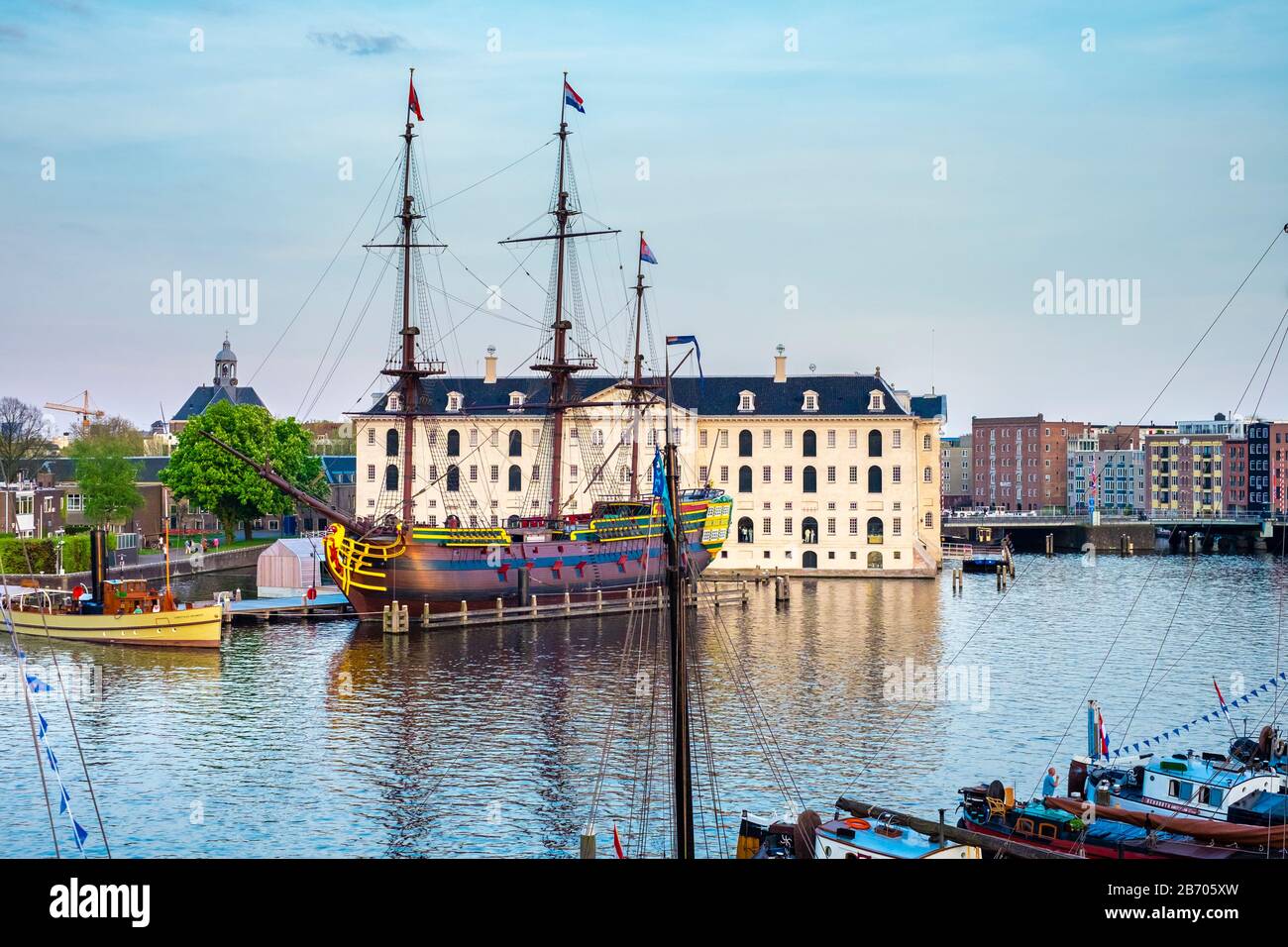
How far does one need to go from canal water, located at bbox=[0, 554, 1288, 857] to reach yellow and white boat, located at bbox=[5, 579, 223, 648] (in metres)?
1.61

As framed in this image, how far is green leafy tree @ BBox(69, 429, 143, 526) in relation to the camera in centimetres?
10000

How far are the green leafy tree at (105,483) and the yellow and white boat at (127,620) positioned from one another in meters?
44.3

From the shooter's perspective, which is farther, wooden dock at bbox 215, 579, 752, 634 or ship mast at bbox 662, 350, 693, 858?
wooden dock at bbox 215, 579, 752, 634

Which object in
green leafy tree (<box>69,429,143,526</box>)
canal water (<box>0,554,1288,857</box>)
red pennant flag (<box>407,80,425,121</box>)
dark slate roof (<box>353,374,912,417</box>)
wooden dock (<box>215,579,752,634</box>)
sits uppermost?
red pennant flag (<box>407,80,425,121</box>)

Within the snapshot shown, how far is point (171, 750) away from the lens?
34.9 metres

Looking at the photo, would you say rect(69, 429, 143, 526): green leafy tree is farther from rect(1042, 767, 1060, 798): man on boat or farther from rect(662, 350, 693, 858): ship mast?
rect(662, 350, 693, 858): ship mast

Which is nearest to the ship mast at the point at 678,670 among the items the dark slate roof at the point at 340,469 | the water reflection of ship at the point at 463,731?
the water reflection of ship at the point at 463,731

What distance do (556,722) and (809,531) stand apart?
57.3m

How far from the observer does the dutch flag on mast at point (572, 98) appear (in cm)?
6738

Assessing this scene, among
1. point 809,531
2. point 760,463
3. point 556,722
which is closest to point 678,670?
point 556,722

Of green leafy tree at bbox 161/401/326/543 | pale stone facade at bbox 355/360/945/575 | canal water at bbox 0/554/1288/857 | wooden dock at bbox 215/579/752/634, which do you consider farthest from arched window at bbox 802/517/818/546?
green leafy tree at bbox 161/401/326/543

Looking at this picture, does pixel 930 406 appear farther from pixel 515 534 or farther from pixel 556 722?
pixel 556 722

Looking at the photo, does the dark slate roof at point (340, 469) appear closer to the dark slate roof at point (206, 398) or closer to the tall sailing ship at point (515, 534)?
the dark slate roof at point (206, 398)

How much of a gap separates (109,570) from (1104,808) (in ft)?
228
